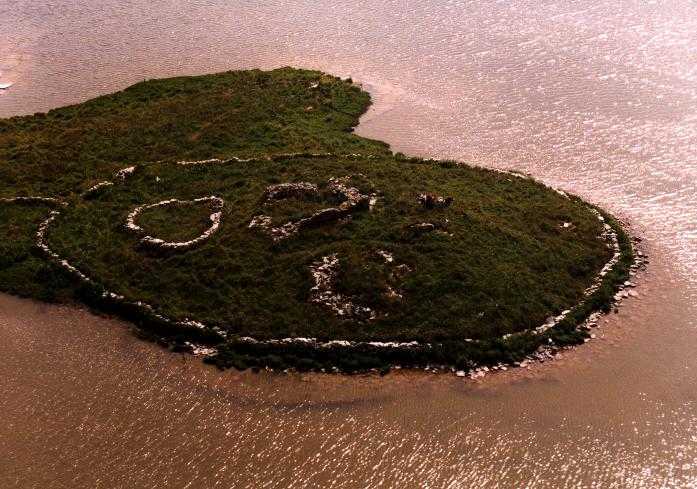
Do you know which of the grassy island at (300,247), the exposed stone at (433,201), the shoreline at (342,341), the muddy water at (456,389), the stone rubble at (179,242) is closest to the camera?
the muddy water at (456,389)

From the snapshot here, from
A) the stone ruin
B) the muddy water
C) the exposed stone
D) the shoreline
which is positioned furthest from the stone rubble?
the exposed stone

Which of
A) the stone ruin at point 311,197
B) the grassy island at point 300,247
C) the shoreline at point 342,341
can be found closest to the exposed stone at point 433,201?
the grassy island at point 300,247

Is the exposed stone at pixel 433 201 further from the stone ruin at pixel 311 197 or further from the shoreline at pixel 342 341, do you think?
the shoreline at pixel 342 341

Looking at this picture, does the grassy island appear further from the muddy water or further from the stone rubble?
the muddy water

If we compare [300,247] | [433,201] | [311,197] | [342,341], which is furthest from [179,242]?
[433,201]

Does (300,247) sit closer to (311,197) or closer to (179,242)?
(311,197)
